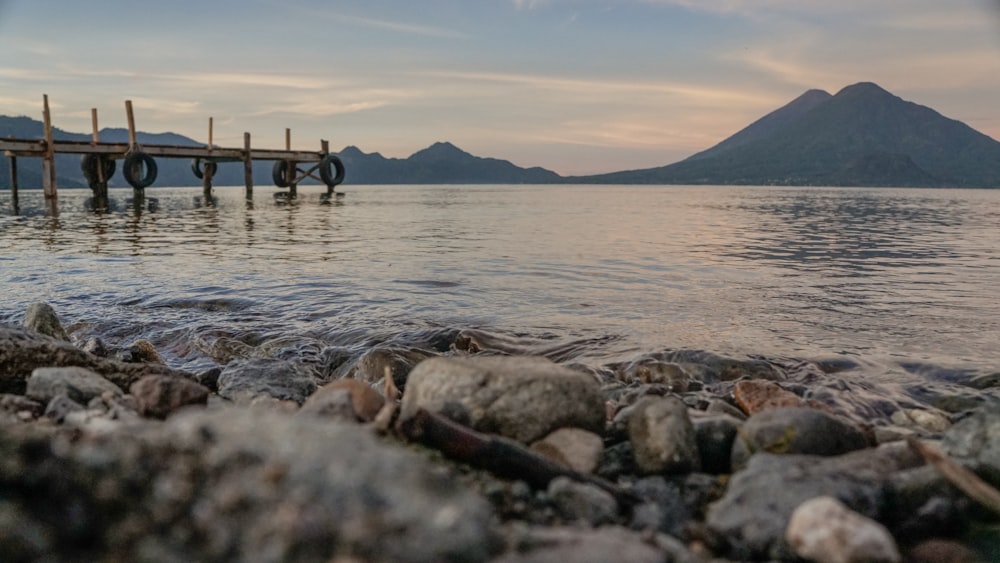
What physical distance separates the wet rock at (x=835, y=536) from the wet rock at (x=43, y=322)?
8445 mm

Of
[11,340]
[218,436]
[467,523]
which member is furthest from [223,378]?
[467,523]

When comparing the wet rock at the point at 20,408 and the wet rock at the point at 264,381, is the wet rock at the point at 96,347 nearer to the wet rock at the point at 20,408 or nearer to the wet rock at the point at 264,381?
the wet rock at the point at 264,381

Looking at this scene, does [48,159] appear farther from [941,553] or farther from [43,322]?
[941,553]

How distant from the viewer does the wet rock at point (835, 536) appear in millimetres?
2596

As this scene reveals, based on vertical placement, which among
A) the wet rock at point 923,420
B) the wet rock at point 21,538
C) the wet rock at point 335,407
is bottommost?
the wet rock at point 923,420

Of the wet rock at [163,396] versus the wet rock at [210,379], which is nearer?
the wet rock at [163,396]

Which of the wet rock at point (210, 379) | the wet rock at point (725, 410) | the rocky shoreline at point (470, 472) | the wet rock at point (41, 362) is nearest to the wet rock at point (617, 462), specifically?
the rocky shoreline at point (470, 472)

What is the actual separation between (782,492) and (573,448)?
1.11 m

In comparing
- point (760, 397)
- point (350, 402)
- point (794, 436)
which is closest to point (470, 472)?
point (350, 402)

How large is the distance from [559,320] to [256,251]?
12.0 m

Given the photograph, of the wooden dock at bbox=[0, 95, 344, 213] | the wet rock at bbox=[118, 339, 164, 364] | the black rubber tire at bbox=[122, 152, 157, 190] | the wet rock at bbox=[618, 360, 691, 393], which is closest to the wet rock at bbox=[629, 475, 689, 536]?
the wet rock at bbox=[618, 360, 691, 393]

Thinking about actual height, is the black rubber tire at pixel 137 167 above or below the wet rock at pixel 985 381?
above

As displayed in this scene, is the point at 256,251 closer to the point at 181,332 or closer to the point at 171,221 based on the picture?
the point at 181,332

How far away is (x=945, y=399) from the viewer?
658 cm
